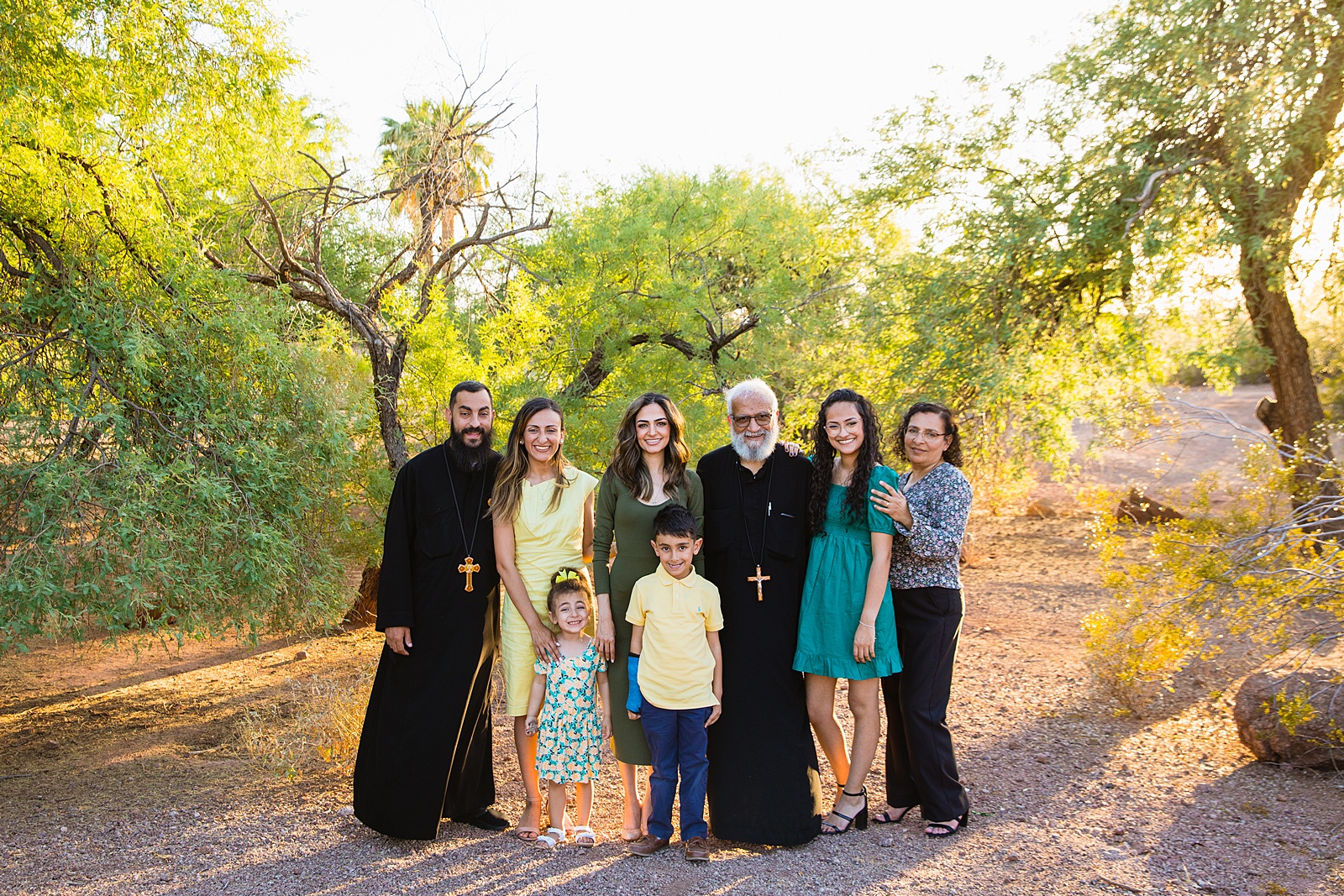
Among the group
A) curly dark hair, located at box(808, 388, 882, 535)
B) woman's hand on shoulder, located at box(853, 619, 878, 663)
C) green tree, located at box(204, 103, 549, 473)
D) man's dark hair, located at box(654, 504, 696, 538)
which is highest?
green tree, located at box(204, 103, 549, 473)

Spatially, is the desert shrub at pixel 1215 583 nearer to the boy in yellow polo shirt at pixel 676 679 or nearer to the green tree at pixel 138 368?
the boy in yellow polo shirt at pixel 676 679

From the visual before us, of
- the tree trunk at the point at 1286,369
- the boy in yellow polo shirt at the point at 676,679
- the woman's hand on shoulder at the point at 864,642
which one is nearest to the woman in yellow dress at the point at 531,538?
the boy in yellow polo shirt at the point at 676,679

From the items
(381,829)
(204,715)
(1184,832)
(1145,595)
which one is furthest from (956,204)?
(204,715)

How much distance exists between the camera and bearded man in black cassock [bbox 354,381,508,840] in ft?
14.0

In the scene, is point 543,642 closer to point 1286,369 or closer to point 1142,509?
point 1286,369

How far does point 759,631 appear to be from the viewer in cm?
420

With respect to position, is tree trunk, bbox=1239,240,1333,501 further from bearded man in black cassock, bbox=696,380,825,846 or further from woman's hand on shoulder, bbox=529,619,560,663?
woman's hand on shoulder, bbox=529,619,560,663

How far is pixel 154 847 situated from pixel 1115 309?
330 inches

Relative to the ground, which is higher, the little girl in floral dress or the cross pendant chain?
the cross pendant chain

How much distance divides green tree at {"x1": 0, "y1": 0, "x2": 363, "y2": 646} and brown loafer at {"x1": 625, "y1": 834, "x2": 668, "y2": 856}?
243 cm

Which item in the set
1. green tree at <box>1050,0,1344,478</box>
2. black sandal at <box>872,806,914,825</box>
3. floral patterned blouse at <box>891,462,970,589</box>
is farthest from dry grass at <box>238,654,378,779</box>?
green tree at <box>1050,0,1344,478</box>

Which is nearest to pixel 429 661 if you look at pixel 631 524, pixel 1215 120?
pixel 631 524

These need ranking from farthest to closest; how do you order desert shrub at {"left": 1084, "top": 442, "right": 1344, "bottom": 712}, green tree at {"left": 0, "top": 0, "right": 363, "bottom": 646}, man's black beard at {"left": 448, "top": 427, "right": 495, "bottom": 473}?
desert shrub at {"left": 1084, "top": 442, "right": 1344, "bottom": 712} < green tree at {"left": 0, "top": 0, "right": 363, "bottom": 646} < man's black beard at {"left": 448, "top": 427, "right": 495, "bottom": 473}

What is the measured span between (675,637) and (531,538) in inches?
31.4
